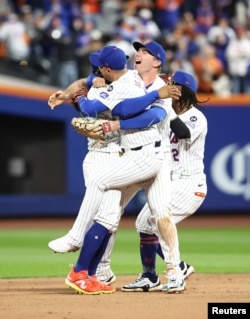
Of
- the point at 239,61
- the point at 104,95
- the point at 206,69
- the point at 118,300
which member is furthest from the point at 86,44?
the point at 118,300

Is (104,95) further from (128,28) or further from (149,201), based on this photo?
(128,28)

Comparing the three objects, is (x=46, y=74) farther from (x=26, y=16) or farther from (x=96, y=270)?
(x=96, y=270)

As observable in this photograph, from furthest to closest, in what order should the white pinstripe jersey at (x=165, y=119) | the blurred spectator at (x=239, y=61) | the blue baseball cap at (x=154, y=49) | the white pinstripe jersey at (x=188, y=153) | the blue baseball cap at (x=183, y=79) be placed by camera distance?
1. the blurred spectator at (x=239, y=61)
2. the white pinstripe jersey at (x=188, y=153)
3. the blue baseball cap at (x=183, y=79)
4. the blue baseball cap at (x=154, y=49)
5. the white pinstripe jersey at (x=165, y=119)

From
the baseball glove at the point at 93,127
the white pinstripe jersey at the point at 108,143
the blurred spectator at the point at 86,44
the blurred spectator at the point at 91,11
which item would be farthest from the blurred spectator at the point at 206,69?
the baseball glove at the point at 93,127

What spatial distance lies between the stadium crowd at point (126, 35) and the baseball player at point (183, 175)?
26.5ft

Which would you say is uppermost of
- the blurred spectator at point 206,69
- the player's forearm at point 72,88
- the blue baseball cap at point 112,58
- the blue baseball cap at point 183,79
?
the blurred spectator at point 206,69

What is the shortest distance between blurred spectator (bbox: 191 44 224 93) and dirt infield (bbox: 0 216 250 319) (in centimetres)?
901

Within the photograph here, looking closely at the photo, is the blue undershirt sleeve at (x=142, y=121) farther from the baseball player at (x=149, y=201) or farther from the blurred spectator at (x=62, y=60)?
the blurred spectator at (x=62, y=60)

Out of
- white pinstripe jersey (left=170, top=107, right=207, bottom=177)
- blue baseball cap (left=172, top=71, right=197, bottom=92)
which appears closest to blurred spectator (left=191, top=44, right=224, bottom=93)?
white pinstripe jersey (left=170, top=107, right=207, bottom=177)

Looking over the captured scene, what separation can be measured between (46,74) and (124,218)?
117 inches

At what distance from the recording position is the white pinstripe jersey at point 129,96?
7.55 metres

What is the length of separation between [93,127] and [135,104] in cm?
37

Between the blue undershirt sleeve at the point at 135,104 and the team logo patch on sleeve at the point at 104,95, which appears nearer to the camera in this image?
the blue undershirt sleeve at the point at 135,104

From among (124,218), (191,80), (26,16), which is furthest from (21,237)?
(191,80)
